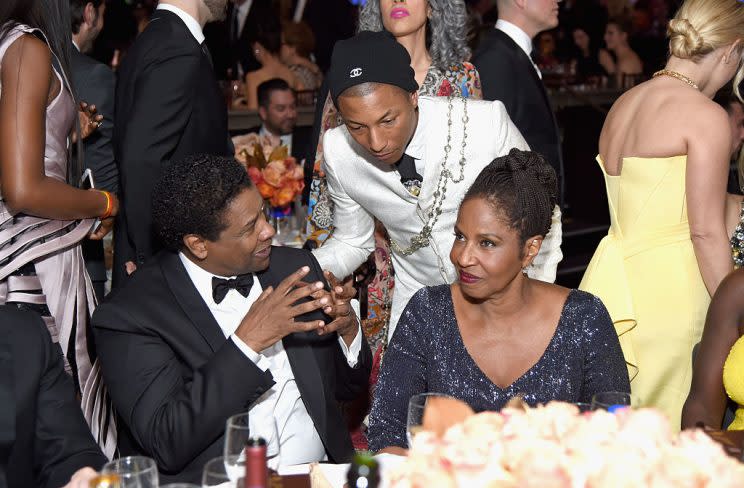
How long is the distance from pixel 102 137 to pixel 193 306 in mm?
1423

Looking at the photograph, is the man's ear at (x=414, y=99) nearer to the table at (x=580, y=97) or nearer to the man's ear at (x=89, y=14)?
the man's ear at (x=89, y=14)

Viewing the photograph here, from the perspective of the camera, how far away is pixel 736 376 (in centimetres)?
229

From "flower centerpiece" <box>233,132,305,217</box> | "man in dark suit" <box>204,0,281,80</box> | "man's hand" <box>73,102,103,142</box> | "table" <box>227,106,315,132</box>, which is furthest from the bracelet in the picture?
"man in dark suit" <box>204,0,281,80</box>

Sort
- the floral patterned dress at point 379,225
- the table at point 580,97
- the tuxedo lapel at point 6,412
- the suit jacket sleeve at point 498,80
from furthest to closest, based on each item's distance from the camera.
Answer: the table at point 580,97 < the suit jacket sleeve at point 498,80 < the floral patterned dress at point 379,225 < the tuxedo lapel at point 6,412

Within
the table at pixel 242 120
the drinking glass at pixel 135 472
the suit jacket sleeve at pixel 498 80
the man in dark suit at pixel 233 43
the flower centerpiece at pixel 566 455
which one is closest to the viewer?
the flower centerpiece at pixel 566 455

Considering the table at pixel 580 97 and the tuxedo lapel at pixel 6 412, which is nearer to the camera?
the tuxedo lapel at pixel 6 412

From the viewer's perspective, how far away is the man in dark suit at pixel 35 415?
196cm

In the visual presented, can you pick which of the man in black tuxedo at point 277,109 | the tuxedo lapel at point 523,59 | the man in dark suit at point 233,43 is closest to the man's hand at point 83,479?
the tuxedo lapel at point 523,59

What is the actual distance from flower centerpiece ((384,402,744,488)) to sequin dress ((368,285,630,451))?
82 cm

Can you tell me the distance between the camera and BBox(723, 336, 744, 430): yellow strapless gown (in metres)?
2.28

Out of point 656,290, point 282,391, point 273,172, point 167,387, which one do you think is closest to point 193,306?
point 167,387

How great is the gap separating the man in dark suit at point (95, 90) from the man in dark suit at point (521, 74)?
4.68 feet

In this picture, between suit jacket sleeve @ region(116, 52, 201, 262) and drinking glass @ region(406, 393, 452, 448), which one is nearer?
drinking glass @ region(406, 393, 452, 448)

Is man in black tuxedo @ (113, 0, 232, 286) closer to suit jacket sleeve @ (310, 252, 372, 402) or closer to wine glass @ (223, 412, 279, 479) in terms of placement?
suit jacket sleeve @ (310, 252, 372, 402)
